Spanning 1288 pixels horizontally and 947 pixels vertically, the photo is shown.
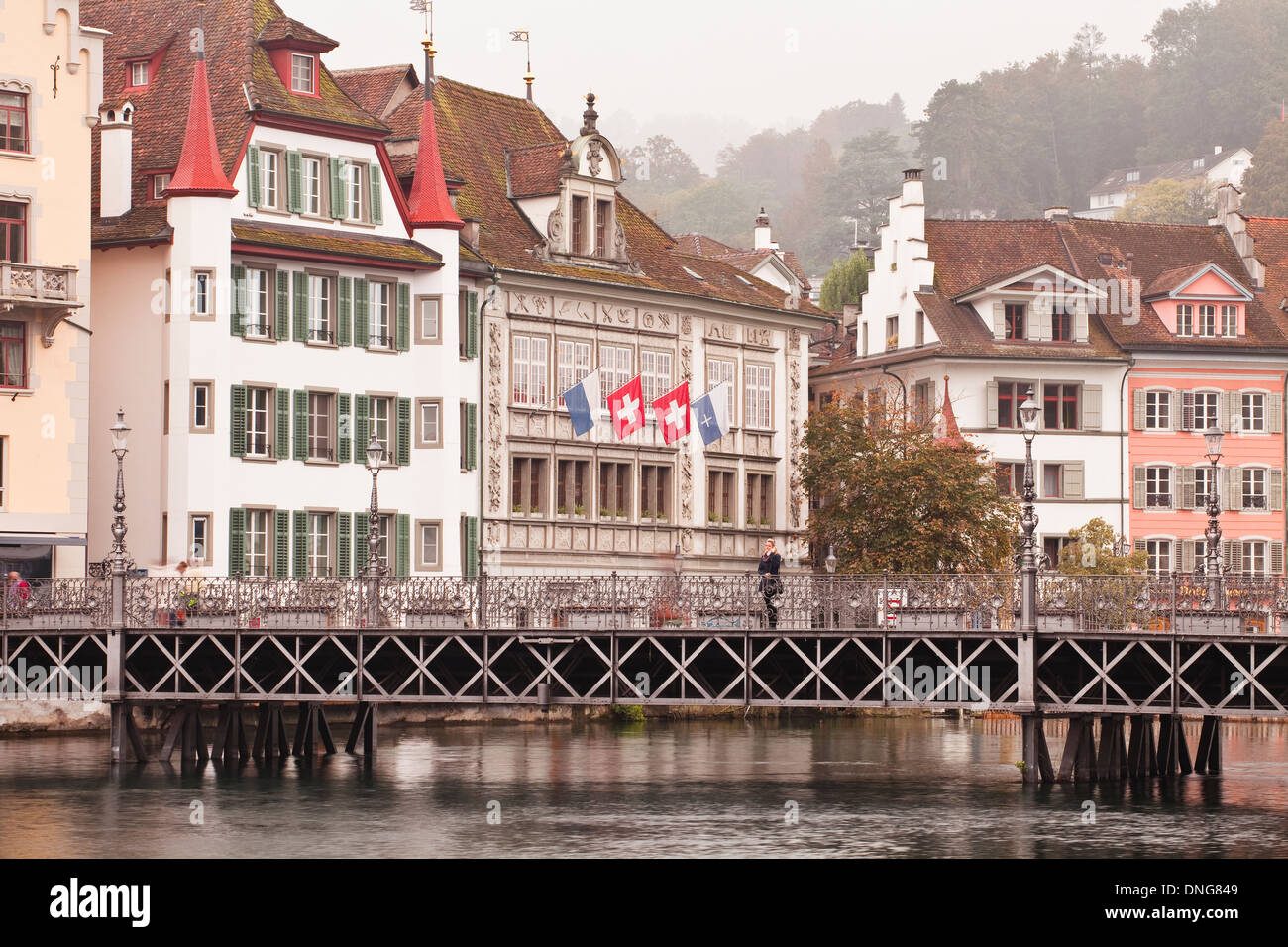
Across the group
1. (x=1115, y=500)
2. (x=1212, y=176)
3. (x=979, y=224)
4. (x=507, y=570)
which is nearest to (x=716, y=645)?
(x=507, y=570)

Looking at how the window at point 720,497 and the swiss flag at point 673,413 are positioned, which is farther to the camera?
the window at point 720,497

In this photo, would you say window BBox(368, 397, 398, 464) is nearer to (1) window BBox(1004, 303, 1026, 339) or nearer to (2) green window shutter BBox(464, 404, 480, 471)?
(2) green window shutter BBox(464, 404, 480, 471)

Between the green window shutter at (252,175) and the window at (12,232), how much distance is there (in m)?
6.24

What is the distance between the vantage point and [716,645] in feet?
195

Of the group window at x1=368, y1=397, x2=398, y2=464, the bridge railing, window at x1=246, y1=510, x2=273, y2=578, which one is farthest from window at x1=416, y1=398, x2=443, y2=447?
the bridge railing

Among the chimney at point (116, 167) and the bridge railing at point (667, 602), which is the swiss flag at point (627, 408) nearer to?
the chimney at point (116, 167)

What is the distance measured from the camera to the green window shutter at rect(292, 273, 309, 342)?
7881 cm

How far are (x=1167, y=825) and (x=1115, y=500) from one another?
1815 inches

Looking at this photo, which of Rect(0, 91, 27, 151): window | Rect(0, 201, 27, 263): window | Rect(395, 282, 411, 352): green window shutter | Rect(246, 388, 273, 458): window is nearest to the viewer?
Rect(0, 201, 27, 263): window

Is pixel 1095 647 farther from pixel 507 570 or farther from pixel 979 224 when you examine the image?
pixel 979 224

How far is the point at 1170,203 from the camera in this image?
582 ft

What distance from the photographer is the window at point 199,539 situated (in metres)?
75.1

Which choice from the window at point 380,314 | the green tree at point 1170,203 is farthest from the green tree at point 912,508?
the green tree at point 1170,203

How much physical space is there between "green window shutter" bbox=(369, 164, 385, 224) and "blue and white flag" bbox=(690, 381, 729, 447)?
42.7 ft
